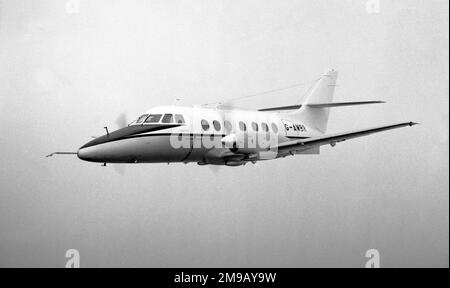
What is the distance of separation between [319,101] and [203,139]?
1015 centimetres

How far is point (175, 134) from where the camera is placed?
23219 millimetres

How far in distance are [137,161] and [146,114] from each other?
2010 mm

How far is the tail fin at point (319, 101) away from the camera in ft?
102

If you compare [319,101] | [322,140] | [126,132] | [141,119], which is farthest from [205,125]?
[319,101]

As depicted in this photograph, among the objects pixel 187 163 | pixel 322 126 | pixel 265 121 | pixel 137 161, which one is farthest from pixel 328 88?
pixel 137 161

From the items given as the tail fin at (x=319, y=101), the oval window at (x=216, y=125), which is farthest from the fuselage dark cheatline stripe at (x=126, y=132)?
the tail fin at (x=319, y=101)

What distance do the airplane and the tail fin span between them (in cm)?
300

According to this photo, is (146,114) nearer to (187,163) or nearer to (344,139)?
(187,163)

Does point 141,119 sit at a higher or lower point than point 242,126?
higher

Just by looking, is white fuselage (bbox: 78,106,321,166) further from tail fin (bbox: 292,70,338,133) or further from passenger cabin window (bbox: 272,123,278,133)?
tail fin (bbox: 292,70,338,133)

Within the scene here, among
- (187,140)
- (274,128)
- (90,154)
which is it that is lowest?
(90,154)

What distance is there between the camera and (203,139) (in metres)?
23.9

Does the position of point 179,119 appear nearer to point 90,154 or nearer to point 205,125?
point 205,125

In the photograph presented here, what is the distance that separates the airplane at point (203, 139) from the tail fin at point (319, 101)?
3.00 meters
